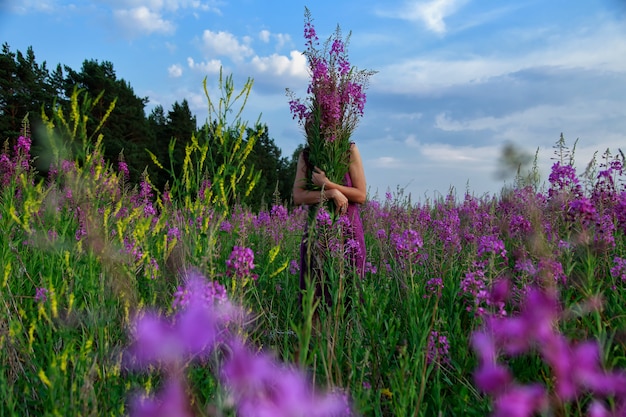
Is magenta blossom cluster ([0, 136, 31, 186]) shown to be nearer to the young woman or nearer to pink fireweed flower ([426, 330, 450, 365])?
the young woman

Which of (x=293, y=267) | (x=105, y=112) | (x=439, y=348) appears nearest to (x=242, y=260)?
(x=439, y=348)

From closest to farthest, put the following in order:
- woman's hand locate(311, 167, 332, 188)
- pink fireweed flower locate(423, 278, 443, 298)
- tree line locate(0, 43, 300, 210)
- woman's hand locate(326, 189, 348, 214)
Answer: pink fireweed flower locate(423, 278, 443, 298)
woman's hand locate(326, 189, 348, 214)
woman's hand locate(311, 167, 332, 188)
tree line locate(0, 43, 300, 210)

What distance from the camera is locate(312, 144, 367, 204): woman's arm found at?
3773mm

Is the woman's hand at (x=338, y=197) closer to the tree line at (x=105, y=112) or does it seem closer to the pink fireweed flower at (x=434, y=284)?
the pink fireweed flower at (x=434, y=284)

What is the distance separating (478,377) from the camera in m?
0.60

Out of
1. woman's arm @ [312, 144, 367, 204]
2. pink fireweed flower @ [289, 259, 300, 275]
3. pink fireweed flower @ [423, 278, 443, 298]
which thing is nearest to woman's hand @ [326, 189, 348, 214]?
woman's arm @ [312, 144, 367, 204]

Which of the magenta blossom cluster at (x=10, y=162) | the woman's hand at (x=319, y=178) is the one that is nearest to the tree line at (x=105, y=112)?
the magenta blossom cluster at (x=10, y=162)

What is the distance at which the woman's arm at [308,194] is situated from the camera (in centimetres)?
358

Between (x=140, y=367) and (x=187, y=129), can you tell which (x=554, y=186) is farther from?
(x=187, y=129)

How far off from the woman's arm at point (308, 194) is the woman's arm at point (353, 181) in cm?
8

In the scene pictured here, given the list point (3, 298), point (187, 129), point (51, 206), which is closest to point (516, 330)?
point (3, 298)

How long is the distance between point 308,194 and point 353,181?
41 centimetres

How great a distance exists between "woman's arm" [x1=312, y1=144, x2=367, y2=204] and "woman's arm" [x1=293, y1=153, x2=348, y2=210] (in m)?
0.08

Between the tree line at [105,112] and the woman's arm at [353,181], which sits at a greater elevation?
the tree line at [105,112]
